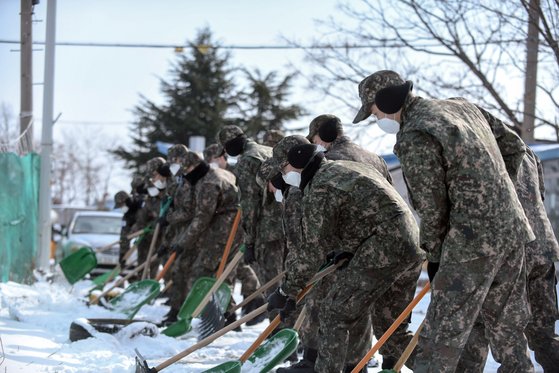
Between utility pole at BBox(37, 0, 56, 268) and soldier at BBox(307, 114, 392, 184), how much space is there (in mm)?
9737

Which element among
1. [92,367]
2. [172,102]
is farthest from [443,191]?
[172,102]

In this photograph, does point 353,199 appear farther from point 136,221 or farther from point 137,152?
point 137,152

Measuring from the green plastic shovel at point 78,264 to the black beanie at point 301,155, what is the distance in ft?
22.2

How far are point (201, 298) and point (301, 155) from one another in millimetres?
3294

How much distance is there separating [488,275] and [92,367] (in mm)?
3239

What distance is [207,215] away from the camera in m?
8.52

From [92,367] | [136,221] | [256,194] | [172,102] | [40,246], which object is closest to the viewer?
[92,367]

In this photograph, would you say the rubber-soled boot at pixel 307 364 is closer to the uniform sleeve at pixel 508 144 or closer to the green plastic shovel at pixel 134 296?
the uniform sleeve at pixel 508 144

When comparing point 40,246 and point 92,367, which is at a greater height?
point 92,367

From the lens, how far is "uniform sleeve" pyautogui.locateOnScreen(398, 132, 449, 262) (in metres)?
4.00

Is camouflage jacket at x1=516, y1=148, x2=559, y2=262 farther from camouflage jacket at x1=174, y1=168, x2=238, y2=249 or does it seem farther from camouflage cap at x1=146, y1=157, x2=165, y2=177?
camouflage cap at x1=146, y1=157, x2=165, y2=177

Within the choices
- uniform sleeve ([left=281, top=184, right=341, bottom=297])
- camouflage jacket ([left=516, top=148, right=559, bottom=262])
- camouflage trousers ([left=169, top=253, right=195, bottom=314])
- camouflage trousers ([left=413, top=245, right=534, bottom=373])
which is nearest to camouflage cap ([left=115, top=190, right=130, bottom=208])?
camouflage trousers ([left=169, top=253, right=195, bottom=314])

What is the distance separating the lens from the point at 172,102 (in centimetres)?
3538

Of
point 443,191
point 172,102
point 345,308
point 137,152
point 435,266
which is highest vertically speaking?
point 443,191
